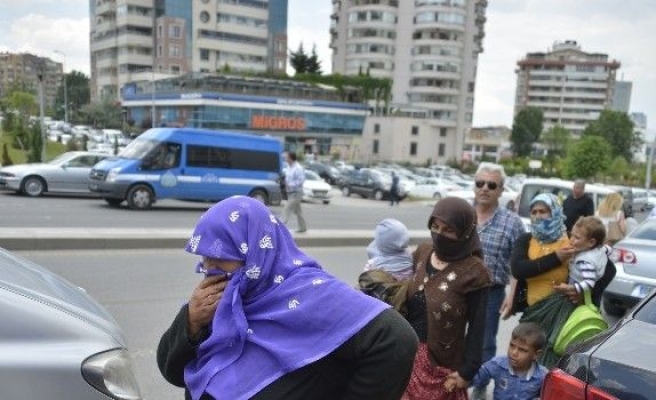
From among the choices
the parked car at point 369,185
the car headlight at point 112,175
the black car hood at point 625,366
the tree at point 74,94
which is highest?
the tree at point 74,94

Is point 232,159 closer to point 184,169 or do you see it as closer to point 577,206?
point 184,169

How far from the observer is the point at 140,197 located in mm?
15203

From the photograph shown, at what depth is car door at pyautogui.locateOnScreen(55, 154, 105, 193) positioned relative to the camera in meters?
16.9

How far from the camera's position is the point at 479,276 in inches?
103

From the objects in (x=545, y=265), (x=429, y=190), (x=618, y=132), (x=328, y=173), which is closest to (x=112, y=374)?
(x=545, y=265)

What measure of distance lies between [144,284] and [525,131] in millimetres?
95768

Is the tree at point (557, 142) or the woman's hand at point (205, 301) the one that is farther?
the tree at point (557, 142)

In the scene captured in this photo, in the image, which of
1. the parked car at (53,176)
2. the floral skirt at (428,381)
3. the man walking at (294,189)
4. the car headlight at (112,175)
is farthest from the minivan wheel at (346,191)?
the floral skirt at (428,381)

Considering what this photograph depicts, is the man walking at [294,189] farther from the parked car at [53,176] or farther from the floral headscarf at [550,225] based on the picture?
the parked car at [53,176]

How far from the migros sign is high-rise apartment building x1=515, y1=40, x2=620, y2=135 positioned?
76.3 m

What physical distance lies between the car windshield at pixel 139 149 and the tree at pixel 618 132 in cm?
8666

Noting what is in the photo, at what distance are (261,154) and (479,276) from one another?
15.4 metres

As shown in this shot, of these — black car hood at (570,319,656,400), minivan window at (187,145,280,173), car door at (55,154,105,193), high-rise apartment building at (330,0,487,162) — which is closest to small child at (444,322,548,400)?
black car hood at (570,319,656,400)

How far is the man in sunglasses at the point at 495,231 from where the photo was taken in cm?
387
